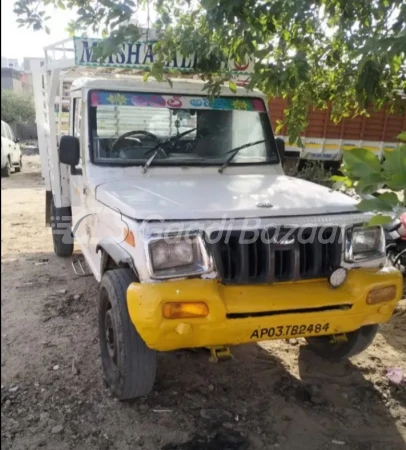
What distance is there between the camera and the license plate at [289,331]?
261 centimetres

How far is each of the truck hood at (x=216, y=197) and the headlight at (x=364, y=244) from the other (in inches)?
6.6

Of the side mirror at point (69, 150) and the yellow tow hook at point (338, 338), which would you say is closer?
the yellow tow hook at point (338, 338)

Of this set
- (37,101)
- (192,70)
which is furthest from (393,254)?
(37,101)

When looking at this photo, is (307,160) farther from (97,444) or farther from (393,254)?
(97,444)

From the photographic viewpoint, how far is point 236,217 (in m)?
2.69

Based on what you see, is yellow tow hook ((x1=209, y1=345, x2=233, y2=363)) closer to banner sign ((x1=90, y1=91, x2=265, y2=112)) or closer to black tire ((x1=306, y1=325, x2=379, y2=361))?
black tire ((x1=306, y1=325, x2=379, y2=361))

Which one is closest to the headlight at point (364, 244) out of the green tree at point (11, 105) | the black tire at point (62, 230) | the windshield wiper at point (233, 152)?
the windshield wiper at point (233, 152)

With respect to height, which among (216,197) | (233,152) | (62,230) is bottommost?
(62,230)

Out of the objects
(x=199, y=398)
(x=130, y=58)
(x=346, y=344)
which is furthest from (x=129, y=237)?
(x=130, y=58)

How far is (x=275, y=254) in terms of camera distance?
106 inches

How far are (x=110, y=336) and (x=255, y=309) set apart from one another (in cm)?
103

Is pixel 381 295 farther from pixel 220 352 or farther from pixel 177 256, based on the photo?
pixel 177 256

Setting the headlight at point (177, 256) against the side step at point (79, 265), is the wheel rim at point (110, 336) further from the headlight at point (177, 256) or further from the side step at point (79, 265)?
the side step at point (79, 265)

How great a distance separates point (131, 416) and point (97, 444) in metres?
0.29
